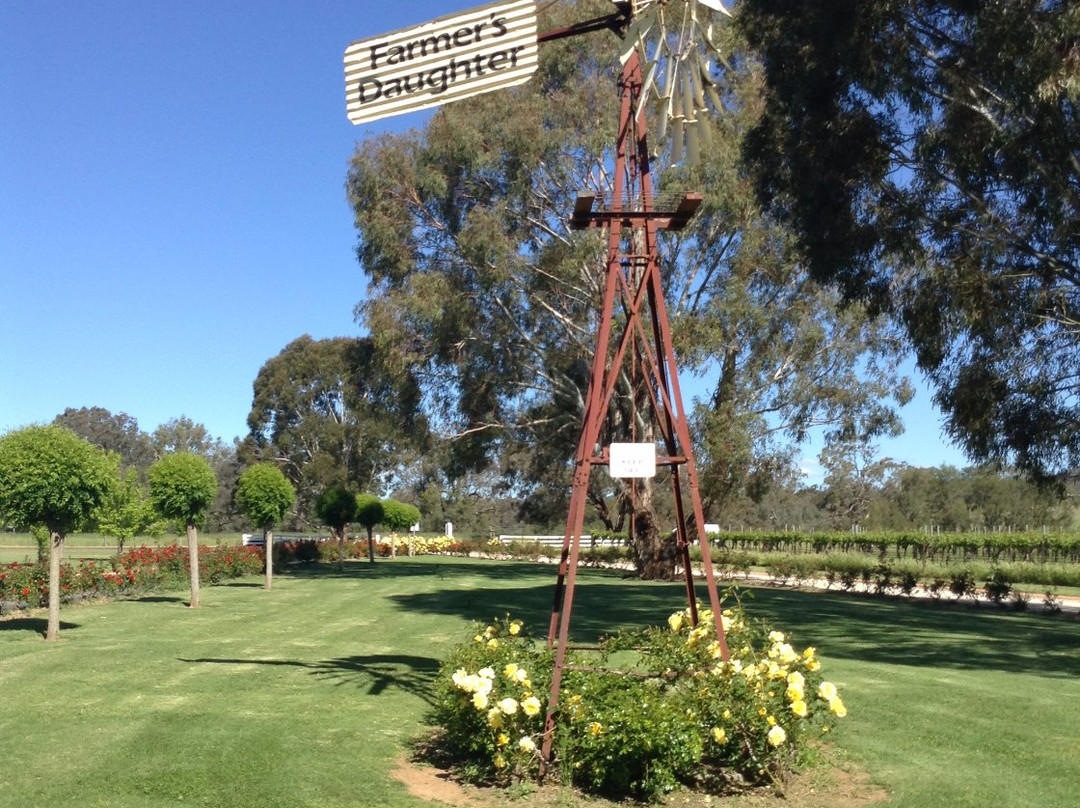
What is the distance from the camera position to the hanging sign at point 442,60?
16.4 ft

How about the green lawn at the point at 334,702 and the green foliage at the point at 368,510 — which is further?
the green foliage at the point at 368,510

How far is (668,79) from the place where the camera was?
619cm

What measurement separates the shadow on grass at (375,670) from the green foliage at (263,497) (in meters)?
13.7

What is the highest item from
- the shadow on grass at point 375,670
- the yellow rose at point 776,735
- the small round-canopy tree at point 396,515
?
the small round-canopy tree at point 396,515

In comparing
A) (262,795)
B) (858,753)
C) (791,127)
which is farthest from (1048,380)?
(262,795)

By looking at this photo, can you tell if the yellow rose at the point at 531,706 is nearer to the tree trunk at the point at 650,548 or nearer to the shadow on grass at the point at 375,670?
the shadow on grass at the point at 375,670

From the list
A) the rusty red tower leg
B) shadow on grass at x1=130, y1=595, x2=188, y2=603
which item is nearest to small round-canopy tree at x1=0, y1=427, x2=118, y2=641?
shadow on grass at x1=130, y1=595, x2=188, y2=603

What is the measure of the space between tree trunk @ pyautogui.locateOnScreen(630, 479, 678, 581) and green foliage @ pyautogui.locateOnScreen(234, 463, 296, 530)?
36.9 ft

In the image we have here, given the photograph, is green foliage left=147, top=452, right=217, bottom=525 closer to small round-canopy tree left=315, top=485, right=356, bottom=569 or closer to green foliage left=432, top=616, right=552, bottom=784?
green foliage left=432, top=616, right=552, bottom=784

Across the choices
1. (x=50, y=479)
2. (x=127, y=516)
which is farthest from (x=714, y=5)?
(x=127, y=516)

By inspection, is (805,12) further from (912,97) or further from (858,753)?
(858,753)

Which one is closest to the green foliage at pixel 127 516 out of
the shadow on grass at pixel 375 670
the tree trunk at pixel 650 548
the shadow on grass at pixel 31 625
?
the shadow on grass at pixel 31 625

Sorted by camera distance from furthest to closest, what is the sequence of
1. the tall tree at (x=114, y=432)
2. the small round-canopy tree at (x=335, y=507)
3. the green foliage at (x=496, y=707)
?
1. the tall tree at (x=114, y=432)
2. the small round-canopy tree at (x=335, y=507)
3. the green foliage at (x=496, y=707)

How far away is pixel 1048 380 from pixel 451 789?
514 inches
